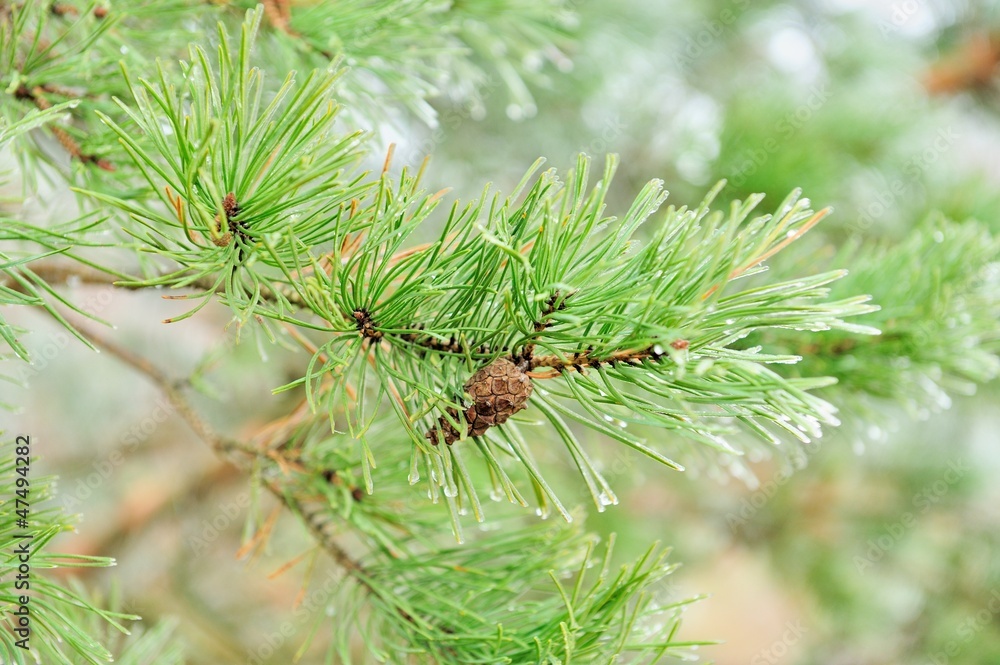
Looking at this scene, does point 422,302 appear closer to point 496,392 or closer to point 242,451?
point 496,392

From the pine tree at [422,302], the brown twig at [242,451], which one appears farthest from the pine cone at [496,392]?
the brown twig at [242,451]

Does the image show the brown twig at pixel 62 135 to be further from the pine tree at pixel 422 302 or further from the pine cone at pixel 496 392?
the pine cone at pixel 496 392

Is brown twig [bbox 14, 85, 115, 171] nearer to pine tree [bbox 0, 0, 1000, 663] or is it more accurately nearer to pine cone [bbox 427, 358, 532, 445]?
pine tree [bbox 0, 0, 1000, 663]

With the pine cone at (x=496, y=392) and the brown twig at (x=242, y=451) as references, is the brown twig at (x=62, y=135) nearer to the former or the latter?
the brown twig at (x=242, y=451)

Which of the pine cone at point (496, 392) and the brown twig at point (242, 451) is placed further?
the brown twig at point (242, 451)

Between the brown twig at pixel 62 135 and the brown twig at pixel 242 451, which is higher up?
the brown twig at pixel 62 135

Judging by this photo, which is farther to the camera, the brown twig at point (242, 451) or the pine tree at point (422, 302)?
the brown twig at point (242, 451)

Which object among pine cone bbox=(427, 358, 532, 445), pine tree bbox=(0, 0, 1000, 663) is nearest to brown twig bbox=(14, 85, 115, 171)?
pine tree bbox=(0, 0, 1000, 663)

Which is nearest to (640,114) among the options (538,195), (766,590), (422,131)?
(422,131)
